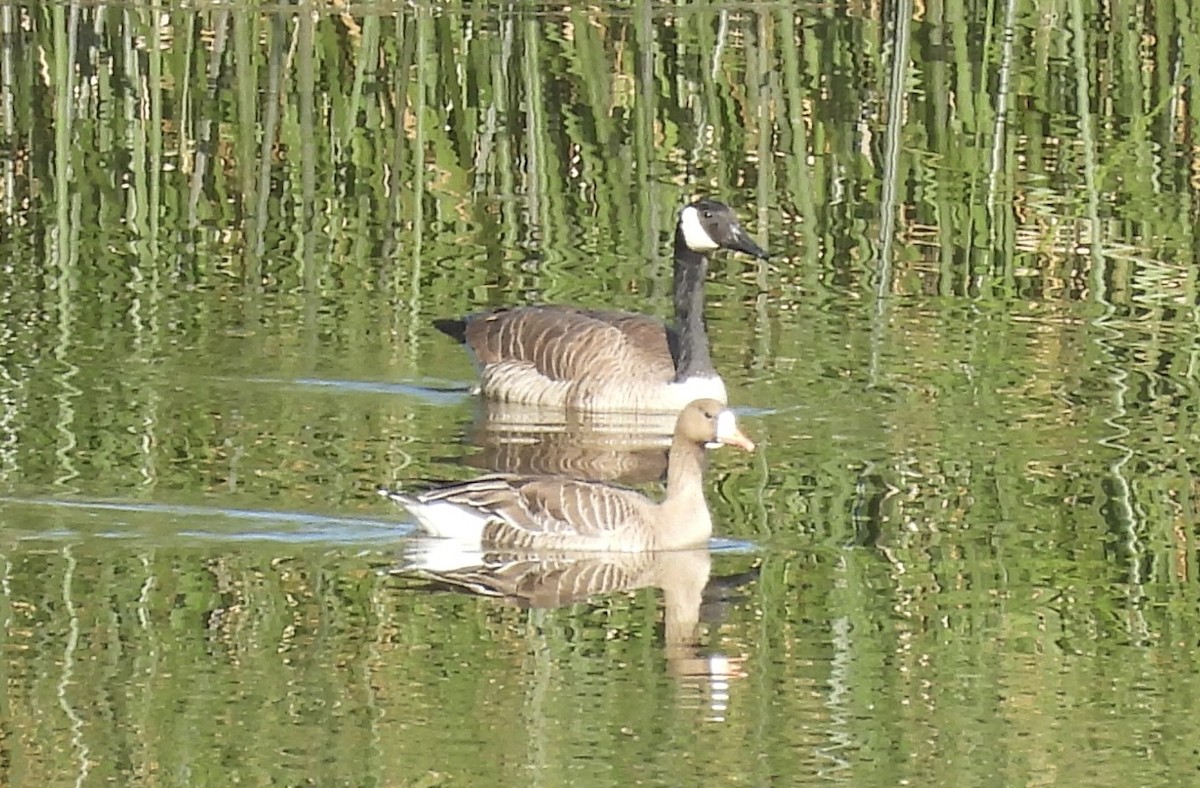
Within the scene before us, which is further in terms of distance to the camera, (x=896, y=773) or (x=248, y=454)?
(x=248, y=454)

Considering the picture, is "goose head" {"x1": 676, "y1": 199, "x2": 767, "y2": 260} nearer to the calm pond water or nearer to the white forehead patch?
the white forehead patch

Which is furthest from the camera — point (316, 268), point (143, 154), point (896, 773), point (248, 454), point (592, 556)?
point (143, 154)

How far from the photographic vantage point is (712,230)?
14375 mm

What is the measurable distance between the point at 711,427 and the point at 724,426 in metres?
0.05

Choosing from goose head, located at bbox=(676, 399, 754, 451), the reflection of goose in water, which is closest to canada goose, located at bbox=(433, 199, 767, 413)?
goose head, located at bbox=(676, 399, 754, 451)

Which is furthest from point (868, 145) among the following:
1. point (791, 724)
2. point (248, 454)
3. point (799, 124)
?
point (791, 724)

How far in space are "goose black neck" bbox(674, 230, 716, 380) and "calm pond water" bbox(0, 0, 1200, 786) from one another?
14.7 inches

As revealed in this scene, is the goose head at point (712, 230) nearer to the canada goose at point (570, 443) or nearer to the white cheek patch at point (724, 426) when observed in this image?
the canada goose at point (570, 443)

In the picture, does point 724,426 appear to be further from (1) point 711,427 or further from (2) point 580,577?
(2) point 580,577

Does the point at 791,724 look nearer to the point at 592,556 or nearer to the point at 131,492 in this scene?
the point at 592,556

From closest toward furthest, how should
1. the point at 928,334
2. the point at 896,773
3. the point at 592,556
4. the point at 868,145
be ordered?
the point at 896,773
the point at 592,556
the point at 928,334
the point at 868,145

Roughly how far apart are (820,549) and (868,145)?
798 cm

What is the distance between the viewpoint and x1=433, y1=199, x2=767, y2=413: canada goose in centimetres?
1391

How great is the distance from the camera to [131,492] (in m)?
11.4
